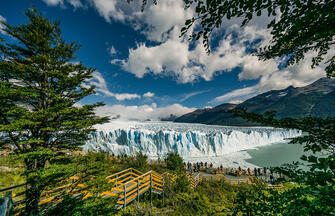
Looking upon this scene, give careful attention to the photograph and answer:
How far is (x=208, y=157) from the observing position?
20.9 metres

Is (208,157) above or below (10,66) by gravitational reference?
below

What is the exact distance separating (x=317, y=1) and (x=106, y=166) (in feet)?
20.0

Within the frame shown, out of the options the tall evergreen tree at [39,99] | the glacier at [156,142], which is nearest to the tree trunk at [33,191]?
the tall evergreen tree at [39,99]

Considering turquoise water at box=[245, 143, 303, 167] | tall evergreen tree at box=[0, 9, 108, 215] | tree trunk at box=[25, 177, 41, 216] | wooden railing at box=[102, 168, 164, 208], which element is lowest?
turquoise water at box=[245, 143, 303, 167]

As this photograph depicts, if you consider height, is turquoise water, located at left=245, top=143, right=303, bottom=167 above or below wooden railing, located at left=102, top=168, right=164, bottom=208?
below

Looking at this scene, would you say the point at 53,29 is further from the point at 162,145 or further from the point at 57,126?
the point at 162,145

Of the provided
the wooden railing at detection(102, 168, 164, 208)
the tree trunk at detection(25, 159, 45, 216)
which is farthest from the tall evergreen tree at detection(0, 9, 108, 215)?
the wooden railing at detection(102, 168, 164, 208)

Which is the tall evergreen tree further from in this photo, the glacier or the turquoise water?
the turquoise water

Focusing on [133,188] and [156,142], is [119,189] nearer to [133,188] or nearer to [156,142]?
[133,188]

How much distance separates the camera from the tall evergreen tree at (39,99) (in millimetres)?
3348

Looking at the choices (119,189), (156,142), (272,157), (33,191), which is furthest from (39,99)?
(272,157)

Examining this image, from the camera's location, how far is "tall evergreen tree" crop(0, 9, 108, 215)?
3348mm

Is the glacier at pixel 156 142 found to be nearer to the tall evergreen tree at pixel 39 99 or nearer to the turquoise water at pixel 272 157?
the turquoise water at pixel 272 157

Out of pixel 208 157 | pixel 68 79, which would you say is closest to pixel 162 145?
pixel 208 157
